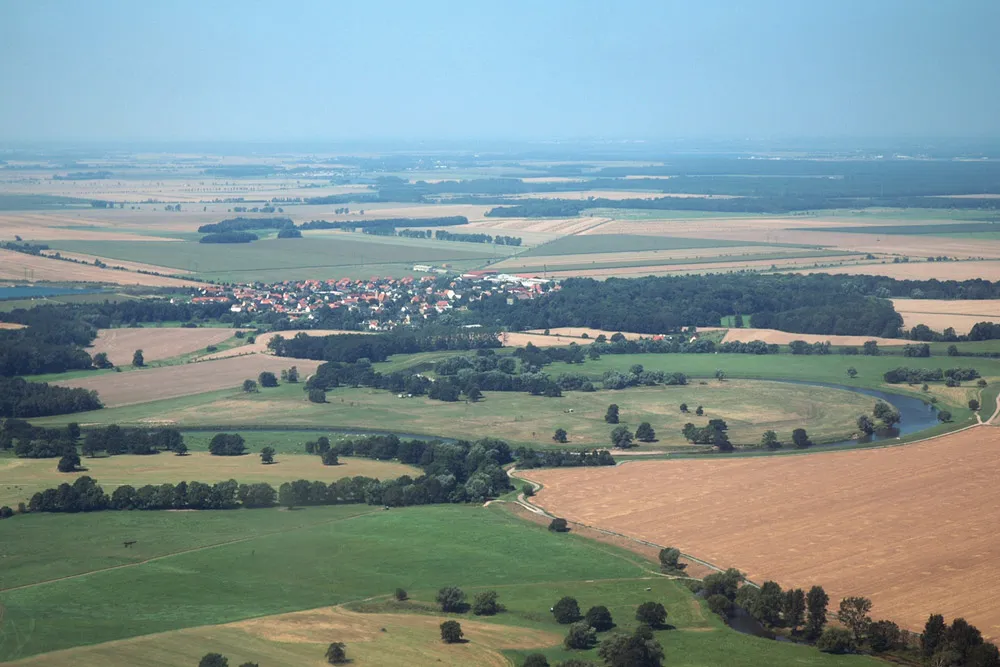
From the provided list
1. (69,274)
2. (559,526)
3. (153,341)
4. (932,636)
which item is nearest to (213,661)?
(559,526)

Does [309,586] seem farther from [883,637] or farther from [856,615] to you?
[883,637]

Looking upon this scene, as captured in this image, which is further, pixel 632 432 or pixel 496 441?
pixel 632 432

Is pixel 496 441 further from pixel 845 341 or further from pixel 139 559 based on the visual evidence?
pixel 845 341

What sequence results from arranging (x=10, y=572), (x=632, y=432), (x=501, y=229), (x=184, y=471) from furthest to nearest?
(x=501, y=229), (x=632, y=432), (x=184, y=471), (x=10, y=572)

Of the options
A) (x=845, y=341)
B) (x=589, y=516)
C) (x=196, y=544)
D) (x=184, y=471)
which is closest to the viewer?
(x=196, y=544)

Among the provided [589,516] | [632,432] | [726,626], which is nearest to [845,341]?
[632,432]

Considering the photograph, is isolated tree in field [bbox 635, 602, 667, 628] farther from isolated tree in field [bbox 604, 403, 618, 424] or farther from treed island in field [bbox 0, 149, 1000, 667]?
isolated tree in field [bbox 604, 403, 618, 424]

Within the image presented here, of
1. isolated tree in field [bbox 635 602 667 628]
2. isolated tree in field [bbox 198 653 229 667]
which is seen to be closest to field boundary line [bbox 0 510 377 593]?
isolated tree in field [bbox 198 653 229 667]
